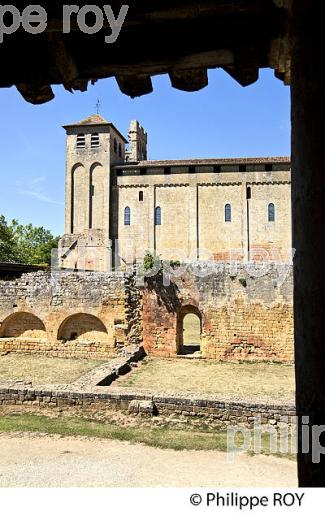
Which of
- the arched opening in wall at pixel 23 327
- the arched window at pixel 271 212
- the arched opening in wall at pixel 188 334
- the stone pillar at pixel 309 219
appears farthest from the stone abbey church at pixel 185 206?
the stone pillar at pixel 309 219

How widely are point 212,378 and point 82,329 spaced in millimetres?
7305

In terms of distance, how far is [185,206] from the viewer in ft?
137

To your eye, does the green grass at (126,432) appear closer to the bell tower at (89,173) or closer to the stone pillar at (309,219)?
the stone pillar at (309,219)

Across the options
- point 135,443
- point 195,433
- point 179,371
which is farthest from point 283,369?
point 135,443

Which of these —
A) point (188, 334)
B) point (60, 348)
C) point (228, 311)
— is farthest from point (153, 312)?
point (188, 334)

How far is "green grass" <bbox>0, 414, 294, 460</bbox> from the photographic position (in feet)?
27.6

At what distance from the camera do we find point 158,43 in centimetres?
306

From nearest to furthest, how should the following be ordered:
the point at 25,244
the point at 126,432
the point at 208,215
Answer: the point at 126,432 → the point at 208,215 → the point at 25,244

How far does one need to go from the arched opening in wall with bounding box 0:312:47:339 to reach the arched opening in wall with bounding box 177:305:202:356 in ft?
20.7

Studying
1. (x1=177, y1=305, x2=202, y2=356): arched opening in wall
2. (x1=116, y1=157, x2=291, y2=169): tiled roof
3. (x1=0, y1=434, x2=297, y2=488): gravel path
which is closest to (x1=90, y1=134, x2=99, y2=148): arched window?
(x1=116, y1=157, x2=291, y2=169): tiled roof

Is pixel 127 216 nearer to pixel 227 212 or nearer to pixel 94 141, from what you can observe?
pixel 94 141

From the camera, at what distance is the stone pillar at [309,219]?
80.1 inches

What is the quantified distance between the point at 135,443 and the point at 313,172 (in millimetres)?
7723

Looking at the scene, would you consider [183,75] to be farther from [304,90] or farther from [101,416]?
[101,416]
